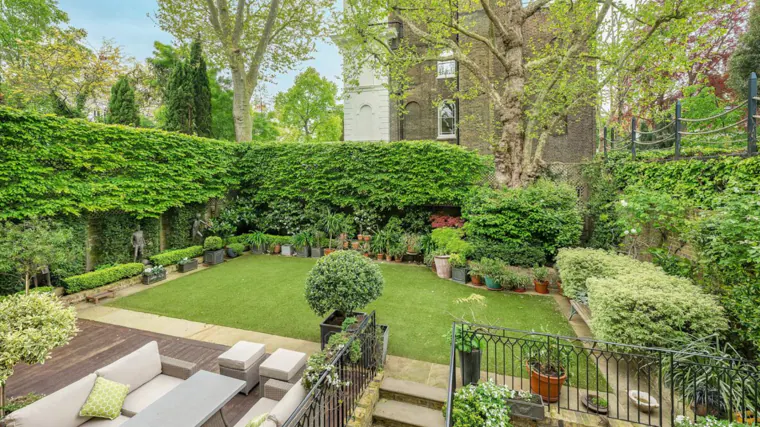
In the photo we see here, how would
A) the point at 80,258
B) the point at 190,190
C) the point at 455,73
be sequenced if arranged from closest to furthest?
the point at 80,258
the point at 190,190
the point at 455,73

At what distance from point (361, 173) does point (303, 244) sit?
3456 mm

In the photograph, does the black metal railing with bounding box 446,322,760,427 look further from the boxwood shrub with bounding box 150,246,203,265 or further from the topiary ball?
the boxwood shrub with bounding box 150,246,203,265

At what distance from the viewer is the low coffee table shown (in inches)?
117

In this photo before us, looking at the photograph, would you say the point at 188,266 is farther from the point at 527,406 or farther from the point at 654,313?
the point at 654,313

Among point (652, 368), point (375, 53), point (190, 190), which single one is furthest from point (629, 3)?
point (190, 190)

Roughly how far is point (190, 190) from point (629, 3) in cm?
1468

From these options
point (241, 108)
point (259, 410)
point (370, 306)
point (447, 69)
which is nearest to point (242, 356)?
point (259, 410)

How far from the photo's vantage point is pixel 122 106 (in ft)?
48.8

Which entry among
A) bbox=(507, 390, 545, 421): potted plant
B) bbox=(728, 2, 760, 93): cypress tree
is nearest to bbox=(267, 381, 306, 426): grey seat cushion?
bbox=(507, 390, 545, 421): potted plant

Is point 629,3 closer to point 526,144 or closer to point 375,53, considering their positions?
point 526,144

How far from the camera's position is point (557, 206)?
9102 mm

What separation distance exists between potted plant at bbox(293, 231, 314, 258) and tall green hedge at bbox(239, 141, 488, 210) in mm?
1388

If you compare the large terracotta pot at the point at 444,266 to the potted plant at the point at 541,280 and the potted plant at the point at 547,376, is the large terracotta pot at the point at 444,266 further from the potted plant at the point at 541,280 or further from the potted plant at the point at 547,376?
the potted plant at the point at 547,376

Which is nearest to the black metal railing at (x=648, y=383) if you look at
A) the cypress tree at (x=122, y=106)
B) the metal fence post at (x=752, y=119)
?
the metal fence post at (x=752, y=119)
